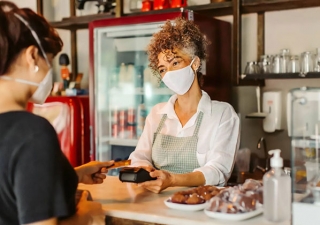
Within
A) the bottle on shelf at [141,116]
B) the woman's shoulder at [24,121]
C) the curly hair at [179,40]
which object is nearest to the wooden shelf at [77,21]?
the bottle on shelf at [141,116]

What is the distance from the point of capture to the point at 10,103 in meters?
1.19

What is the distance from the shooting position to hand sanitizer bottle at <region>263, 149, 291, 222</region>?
137 centimetres

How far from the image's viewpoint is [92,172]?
5.89ft

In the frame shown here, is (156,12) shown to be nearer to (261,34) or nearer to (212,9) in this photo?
(212,9)

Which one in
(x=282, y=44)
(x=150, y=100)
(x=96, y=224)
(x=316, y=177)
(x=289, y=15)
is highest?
(x=289, y=15)

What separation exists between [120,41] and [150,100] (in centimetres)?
53

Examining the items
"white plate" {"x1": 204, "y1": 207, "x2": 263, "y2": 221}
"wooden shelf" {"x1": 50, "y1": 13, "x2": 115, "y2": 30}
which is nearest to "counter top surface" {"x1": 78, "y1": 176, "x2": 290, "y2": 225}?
"white plate" {"x1": 204, "y1": 207, "x2": 263, "y2": 221}

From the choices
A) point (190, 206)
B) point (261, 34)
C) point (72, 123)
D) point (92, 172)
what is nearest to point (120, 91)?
point (72, 123)

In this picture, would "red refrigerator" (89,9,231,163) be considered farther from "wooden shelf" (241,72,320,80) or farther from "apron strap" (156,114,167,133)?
"apron strap" (156,114,167,133)

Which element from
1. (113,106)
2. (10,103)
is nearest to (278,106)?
(113,106)

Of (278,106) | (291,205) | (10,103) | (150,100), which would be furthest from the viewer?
(150,100)

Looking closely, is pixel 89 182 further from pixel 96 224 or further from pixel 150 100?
pixel 150 100

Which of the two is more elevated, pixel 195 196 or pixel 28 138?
pixel 28 138

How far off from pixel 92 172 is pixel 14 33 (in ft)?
2.57
